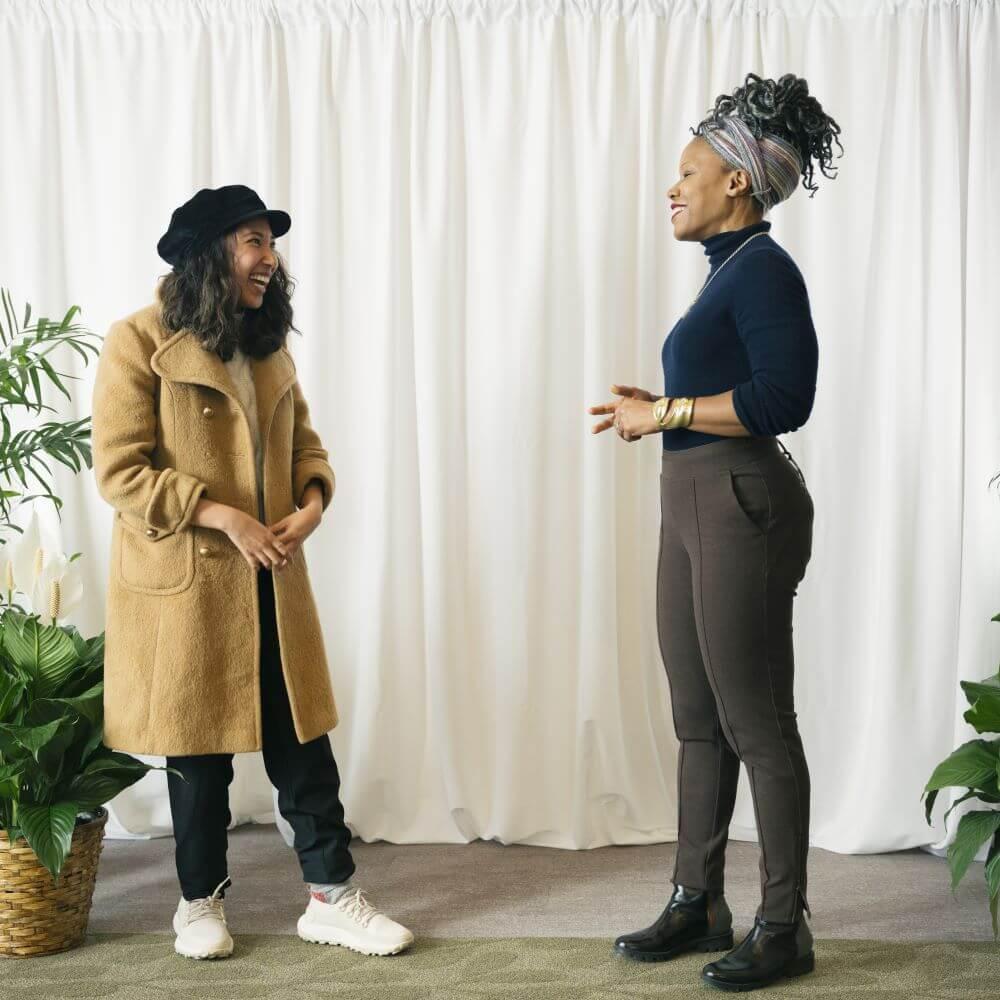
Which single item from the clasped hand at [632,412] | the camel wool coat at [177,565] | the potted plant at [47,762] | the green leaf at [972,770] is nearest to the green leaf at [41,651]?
→ the potted plant at [47,762]

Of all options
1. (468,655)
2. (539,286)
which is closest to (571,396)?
(539,286)

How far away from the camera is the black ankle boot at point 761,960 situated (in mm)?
2039

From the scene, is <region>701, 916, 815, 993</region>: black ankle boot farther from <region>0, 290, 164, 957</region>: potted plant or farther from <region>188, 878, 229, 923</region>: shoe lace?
<region>0, 290, 164, 957</region>: potted plant

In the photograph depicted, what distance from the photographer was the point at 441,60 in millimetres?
2951

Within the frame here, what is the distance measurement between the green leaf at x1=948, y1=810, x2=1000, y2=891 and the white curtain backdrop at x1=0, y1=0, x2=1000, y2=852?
0.56 metres

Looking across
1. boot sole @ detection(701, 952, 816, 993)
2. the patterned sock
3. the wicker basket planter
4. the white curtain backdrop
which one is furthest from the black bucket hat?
boot sole @ detection(701, 952, 816, 993)

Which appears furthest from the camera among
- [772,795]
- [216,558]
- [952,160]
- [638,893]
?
[952,160]

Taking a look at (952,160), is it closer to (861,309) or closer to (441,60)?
(861,309)

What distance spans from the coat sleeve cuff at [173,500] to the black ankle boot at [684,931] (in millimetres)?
1204

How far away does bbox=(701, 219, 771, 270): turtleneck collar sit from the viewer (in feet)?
6.77

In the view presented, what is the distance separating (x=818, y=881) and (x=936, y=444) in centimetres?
114

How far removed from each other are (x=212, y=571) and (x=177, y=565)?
0.07 meters

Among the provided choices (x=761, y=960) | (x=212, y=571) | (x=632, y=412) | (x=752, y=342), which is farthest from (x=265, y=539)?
(x=761, y=960)

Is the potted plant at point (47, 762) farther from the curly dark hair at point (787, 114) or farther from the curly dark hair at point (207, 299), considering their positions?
the curly dark hair at point (787, 114)
